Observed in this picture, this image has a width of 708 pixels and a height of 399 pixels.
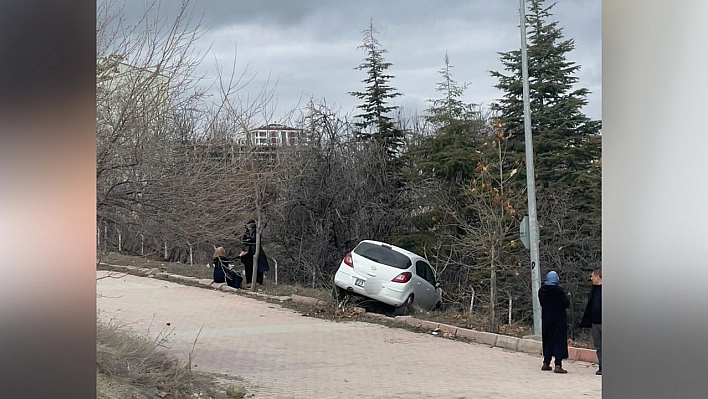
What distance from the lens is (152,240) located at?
5.77m

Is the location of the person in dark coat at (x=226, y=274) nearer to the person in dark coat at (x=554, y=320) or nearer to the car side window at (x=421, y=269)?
the car side window at (x=421, y=269)

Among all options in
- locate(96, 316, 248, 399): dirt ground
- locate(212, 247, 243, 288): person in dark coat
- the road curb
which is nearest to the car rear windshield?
the road curb

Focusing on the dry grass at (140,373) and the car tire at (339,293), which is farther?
the car tire at (339,293)

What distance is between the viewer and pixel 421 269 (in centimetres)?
865

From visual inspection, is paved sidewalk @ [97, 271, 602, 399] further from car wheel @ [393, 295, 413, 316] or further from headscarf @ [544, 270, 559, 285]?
headscarf @ [544, 270, 559, 285]

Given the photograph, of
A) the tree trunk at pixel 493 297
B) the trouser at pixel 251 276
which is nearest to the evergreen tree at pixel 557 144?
the tree trunk at pixel 493 297

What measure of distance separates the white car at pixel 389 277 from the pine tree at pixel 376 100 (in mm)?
1295

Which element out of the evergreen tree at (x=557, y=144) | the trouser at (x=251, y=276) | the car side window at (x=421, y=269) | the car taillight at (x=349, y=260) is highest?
the evergreen tree at (x=557, y=144)

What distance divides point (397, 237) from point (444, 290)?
85 centimetres

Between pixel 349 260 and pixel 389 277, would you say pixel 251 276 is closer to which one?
pixel 349 260

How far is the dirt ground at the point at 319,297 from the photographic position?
24.7ft
